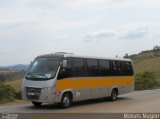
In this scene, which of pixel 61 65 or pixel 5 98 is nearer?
pixel 61 65

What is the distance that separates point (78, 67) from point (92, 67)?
1.66 meters

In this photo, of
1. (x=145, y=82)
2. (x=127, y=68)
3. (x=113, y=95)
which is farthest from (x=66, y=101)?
(x=145, y=82)

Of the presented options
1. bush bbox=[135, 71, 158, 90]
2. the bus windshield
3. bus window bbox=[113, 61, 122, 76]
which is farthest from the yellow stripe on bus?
bush bbox=[135, 71, 158, 90]

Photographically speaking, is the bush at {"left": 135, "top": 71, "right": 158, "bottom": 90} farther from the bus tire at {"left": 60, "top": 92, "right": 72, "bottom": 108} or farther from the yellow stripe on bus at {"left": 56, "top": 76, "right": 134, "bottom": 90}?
the bus tire at {"left": 60, "top": 92, "right": 72, "bottom": 108}

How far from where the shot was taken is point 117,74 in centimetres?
2609

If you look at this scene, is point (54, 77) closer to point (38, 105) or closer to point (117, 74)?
point (38, 105)

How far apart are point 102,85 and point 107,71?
108 centimetres

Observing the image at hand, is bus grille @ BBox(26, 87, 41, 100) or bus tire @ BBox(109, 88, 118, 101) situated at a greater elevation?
bus grille @ BBox(26, 87, 41, 100)

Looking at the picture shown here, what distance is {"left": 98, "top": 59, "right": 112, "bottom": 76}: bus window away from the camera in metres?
24.2

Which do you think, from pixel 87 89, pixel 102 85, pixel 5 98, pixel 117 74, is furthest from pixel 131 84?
pixel 5 98

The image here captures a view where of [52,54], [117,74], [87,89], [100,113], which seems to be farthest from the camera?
[117,74]

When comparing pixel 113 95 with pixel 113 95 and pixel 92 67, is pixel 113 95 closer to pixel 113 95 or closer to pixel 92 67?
pixel 113 95

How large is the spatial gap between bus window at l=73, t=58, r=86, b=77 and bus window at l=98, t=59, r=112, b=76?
88.1 inches

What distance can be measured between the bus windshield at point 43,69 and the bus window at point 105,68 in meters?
4.36
